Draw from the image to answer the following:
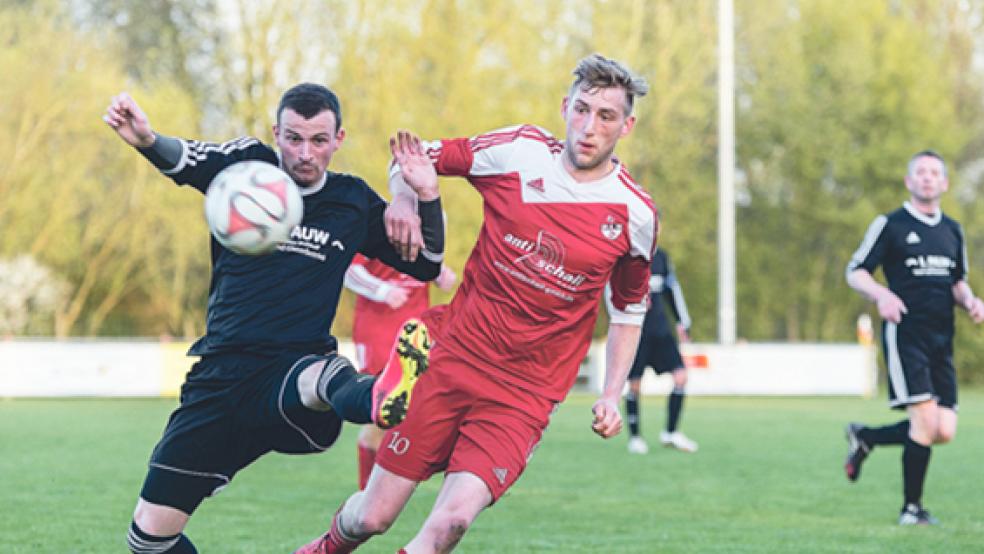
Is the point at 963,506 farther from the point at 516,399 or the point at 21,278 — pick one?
the point at 21,278

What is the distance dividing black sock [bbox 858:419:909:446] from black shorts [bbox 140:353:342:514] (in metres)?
5.42

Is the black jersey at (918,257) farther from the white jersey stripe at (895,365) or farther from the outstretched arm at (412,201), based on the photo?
the outstretched arm at (412,201)

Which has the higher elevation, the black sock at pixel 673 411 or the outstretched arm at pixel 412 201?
the outstretched arm at pixel 412 201

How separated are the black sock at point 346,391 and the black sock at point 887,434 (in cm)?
541

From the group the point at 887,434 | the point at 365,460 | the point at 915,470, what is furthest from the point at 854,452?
the point at 365,460

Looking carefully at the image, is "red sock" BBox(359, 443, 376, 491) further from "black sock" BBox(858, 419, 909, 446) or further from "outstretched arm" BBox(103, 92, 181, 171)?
"outstretched arm" BBox(103, 92, 181, 171)

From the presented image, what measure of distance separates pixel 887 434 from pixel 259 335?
5937 mm

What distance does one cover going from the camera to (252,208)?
16.1ft

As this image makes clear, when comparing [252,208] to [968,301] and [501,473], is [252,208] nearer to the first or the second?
[501,473]

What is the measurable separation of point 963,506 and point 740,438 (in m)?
6.34

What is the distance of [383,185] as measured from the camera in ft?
96.4

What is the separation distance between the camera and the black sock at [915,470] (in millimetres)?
9102

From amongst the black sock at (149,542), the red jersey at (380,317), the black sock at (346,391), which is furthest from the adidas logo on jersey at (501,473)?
the red jersey at (380,317)

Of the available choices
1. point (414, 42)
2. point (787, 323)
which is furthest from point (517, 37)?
point (787, 323)
